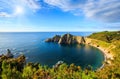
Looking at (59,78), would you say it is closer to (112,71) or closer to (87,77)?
(87,77)

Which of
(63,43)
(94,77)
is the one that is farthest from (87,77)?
(63,43)

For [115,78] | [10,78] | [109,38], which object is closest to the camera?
[10,78]

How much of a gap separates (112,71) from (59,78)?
45.1 feet

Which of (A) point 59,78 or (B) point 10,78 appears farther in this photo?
(A) point 59,78

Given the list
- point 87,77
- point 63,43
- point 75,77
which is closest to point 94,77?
point 87,77

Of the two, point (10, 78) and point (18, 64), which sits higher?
point (10, 78)

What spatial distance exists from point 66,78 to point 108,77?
10.1 metres

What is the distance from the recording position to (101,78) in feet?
127

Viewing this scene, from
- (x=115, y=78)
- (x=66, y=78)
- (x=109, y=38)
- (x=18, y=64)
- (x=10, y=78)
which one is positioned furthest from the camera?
(x=109, y=38)

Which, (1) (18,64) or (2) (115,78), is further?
(1) (18,64)

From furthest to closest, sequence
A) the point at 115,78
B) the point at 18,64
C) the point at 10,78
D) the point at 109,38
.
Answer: the point at 109,38
the point at 18,64
the point at 115,78
the point at 10,78

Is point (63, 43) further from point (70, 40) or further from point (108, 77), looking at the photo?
point (108, 77)

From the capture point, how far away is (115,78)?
3675 cm

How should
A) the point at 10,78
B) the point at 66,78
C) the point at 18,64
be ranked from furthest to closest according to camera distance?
the point at 18,64 → the point at 66,78 → the point at 10,78
